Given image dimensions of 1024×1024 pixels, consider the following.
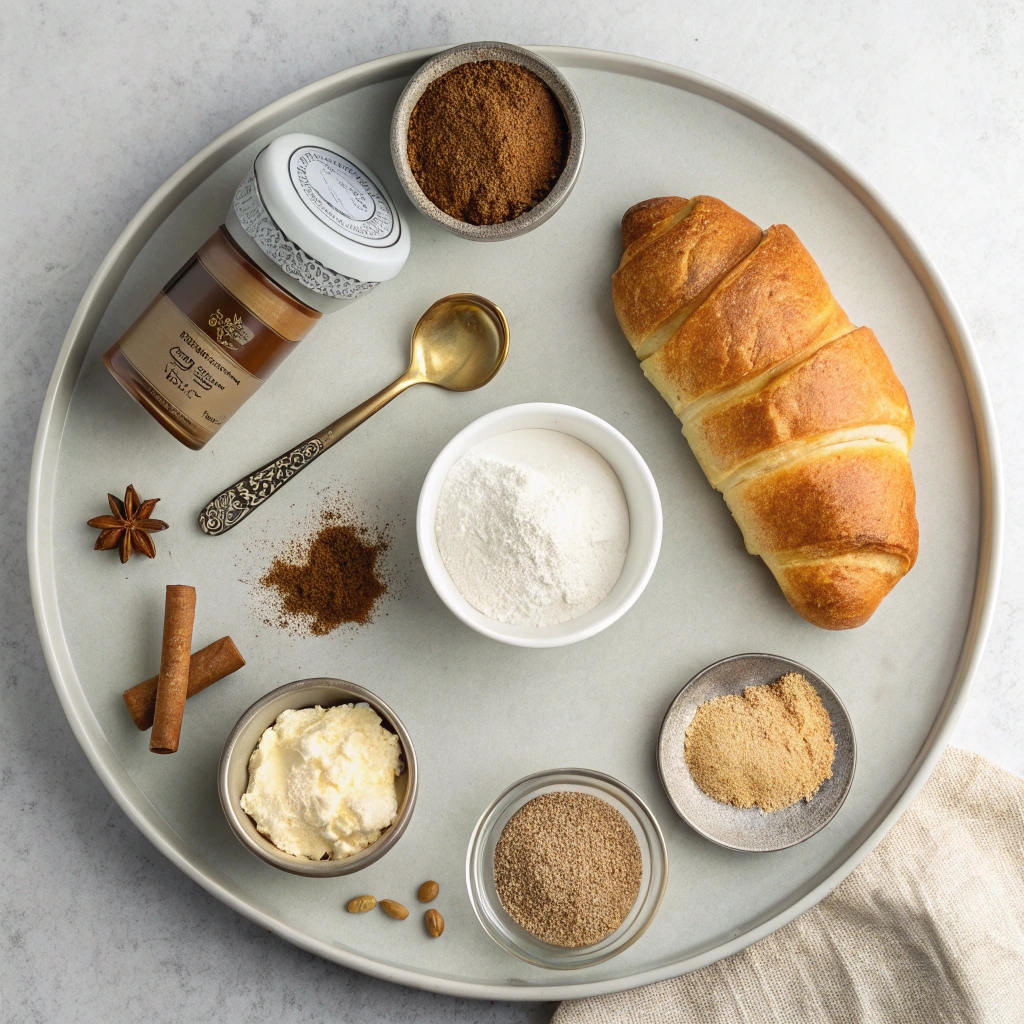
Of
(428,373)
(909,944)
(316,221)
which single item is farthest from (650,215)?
(909,944)

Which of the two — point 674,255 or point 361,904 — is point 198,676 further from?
point 674,255

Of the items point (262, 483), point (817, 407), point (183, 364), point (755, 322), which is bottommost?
point (262, 483)

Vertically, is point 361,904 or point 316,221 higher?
point 316,221

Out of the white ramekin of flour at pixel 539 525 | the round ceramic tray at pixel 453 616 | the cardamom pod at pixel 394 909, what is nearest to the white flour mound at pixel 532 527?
the white ramekin of flour at pixel 539 525

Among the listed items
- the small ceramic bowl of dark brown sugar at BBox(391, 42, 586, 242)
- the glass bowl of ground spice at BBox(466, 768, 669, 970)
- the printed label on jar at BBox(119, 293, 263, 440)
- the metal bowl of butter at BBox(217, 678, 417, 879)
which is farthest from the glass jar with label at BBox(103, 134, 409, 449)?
the glass bowl of ground spice at BBox(466, 768, 669, 970)

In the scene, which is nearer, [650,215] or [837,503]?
[837,503]

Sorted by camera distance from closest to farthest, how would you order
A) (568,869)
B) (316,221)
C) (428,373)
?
(316,221)
(568,869)
(428,373)

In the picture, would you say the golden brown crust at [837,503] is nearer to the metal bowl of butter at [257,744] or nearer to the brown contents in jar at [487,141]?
the brown contents in jar at [487,141]
